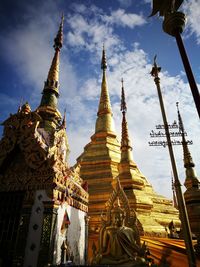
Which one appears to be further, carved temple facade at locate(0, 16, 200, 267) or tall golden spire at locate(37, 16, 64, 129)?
tall golden spire at locate(37, 16, 64, 129)

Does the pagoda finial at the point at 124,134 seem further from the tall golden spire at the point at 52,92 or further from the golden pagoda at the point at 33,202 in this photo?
the golden pagoda at the point at 33,202

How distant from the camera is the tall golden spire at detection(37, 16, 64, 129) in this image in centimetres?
1330

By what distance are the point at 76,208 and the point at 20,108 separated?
4647 millimetres

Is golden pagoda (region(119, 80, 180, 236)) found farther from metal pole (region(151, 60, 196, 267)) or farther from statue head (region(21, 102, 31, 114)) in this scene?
statue head (region(21, 102, 31, 114))

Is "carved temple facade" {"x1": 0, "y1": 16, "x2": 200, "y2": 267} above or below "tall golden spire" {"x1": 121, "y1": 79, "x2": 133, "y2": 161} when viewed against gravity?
below

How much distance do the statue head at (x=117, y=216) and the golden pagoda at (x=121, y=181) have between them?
3937mm

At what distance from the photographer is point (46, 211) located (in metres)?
6.45

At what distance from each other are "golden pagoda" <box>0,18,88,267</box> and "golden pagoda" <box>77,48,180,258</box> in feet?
12.1

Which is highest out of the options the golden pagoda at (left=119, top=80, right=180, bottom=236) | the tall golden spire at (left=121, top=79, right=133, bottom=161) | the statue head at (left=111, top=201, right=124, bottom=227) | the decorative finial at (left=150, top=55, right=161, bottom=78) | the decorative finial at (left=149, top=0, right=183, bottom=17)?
the tall golden spire at (left=121, top=79, right=133, bottom=161)

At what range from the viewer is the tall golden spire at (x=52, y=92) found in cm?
1330

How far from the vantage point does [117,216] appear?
726cm

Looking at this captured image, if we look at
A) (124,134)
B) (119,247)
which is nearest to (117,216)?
(119,247)

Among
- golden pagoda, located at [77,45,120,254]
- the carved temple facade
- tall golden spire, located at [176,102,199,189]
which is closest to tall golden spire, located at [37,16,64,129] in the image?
the carved temple facade

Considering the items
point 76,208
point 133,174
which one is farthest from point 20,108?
point 133,174
